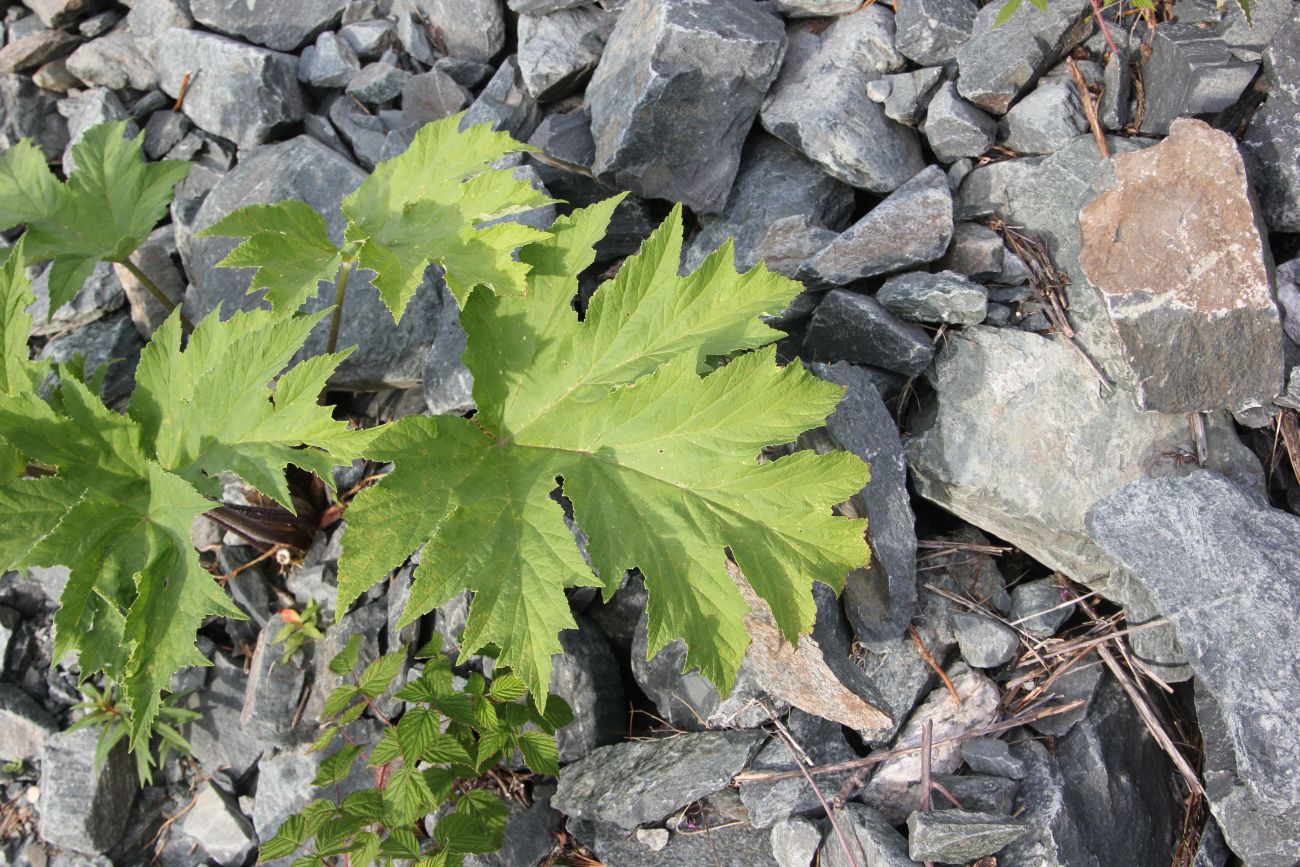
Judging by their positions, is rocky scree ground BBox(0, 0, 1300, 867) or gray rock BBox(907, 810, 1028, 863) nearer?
gray rock BBox(907, 810, 1028, 863)

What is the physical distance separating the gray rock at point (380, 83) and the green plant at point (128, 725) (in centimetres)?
271

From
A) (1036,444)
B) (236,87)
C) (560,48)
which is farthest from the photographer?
(236,87)

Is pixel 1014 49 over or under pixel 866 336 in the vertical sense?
over

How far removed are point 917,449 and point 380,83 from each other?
2.93m

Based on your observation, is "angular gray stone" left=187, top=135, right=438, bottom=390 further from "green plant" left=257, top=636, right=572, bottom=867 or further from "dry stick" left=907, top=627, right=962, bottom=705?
"dry stick" left=907, top=627, right=962, bottom=705

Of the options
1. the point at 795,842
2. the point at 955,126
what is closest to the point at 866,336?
the point at 955,126

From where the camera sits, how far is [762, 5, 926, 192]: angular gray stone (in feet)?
11.6

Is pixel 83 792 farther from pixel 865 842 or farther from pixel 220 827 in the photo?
pixel 865 842

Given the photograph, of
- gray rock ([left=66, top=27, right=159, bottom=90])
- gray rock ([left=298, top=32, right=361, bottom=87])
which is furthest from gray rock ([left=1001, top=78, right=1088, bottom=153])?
gray rock ([left=66, top=27, right=159, bottom=90])

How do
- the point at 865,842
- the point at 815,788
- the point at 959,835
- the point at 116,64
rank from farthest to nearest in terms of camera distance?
the point at 116,64 → the point at 815,788 → the point at 865,842 → the point at 959,835

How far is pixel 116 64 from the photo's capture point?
453 cm

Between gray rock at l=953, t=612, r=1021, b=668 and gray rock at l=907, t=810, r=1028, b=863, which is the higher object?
gray rock at l=953, t=612, r=1021, b=668

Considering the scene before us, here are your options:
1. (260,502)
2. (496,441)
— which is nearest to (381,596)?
(260,502)

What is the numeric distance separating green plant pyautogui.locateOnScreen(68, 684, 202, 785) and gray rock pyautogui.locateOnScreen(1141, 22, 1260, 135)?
4.17 meters
